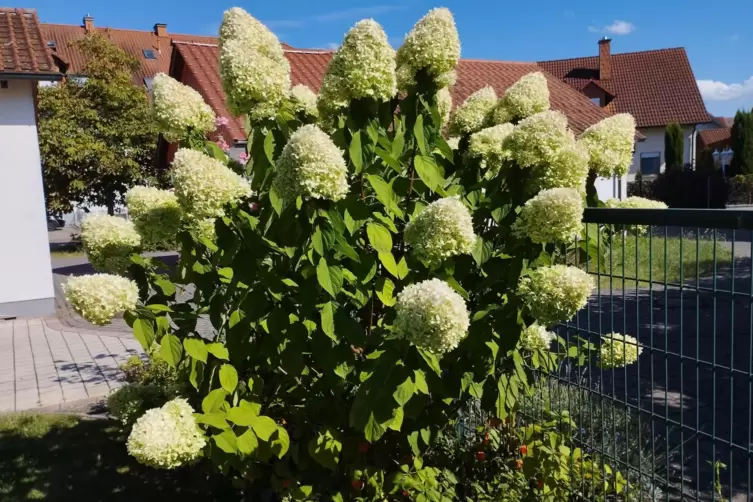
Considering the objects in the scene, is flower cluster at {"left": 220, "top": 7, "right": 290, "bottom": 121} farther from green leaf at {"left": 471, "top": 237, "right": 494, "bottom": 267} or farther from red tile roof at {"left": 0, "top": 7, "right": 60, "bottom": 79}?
red tile roof at {"left": 0, "top": 7, "right": 60, "bottom": 79}

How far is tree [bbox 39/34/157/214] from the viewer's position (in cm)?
1880

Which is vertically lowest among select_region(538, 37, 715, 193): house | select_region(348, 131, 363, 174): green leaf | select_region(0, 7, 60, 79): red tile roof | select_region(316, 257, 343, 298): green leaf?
select_region(316, 257, 343, 298): green leaf

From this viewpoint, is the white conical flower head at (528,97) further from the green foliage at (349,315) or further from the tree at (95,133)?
the tree at (95,133)

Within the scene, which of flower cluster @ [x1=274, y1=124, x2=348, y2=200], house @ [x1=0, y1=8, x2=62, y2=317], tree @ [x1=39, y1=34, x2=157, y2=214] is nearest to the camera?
flower cluster @ [x1=274, y1=124, x2=348, y2=200]

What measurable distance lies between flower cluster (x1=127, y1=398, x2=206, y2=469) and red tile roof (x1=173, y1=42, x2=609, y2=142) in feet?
31.3

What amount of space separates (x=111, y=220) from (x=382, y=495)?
5.09 feet

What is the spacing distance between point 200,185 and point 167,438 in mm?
818

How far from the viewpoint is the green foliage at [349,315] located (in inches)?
84.4

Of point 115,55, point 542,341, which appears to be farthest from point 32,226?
point 115,55

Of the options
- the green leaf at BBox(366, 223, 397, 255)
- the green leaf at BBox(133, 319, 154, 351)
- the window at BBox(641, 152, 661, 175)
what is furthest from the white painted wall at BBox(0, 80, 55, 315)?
the window at BBox(641, 152, 661, 175)

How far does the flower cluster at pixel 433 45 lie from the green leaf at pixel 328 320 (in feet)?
3.22

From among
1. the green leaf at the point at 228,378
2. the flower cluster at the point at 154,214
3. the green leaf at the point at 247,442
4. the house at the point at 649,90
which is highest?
the house at the point at 649,90

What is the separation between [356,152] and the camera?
2.25 metres

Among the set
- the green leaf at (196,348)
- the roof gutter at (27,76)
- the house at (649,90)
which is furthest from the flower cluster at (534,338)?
the house at (649,90)
